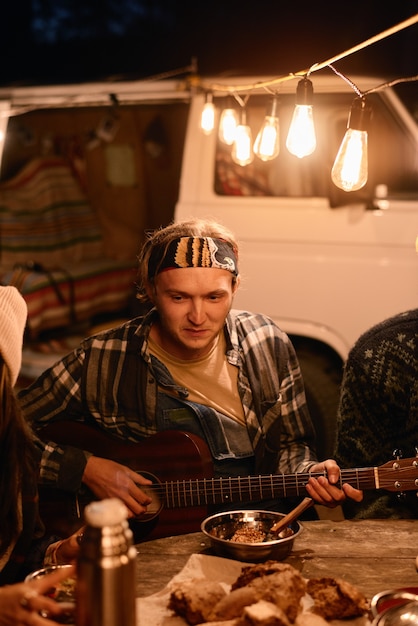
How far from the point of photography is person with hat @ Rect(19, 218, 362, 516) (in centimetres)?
322

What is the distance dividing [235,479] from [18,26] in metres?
19.8

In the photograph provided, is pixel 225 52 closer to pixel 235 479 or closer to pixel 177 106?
pixel 177 106

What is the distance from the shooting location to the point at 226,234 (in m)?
3.45

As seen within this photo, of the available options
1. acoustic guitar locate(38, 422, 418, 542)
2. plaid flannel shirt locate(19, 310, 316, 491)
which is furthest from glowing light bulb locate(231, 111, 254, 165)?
acoustic guitar locate(38, 422, 418, 542)

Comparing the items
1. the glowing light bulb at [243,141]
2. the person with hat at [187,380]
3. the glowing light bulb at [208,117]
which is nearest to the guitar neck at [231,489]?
the person with hat at [187,380]

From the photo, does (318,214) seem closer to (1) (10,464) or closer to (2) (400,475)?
(2) (400,475)

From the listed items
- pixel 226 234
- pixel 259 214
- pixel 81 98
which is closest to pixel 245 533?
pixel 226 234

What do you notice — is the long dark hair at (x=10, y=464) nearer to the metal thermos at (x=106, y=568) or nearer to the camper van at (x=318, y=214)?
the metal thermos at (x=106, y=568)

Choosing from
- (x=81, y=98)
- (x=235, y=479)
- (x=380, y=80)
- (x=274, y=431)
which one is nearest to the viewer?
(x=235, y=479)

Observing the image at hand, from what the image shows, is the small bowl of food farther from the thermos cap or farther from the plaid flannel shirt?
the plaid flannel shirt

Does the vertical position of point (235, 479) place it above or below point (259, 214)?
below

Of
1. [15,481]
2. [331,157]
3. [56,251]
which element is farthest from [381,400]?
[56,251]

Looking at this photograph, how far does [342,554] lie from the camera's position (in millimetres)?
2500

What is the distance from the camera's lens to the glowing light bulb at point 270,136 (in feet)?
11.2
